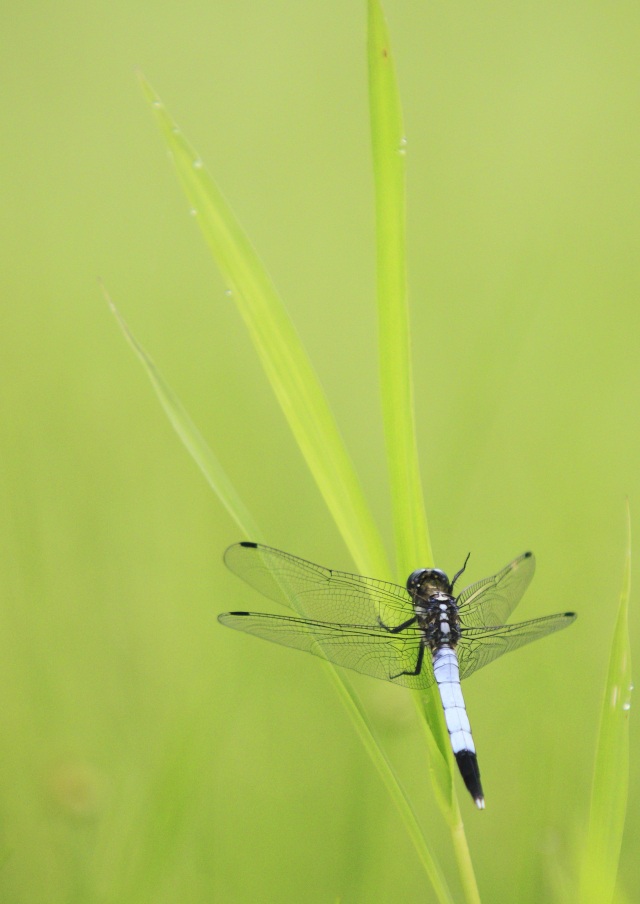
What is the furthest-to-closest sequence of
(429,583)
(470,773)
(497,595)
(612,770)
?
(497,595) → (429,583) → (470,773) → (612,770)

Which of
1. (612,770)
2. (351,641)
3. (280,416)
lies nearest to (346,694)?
(612,770)

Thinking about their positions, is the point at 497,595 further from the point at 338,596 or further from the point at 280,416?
the point at 280,416

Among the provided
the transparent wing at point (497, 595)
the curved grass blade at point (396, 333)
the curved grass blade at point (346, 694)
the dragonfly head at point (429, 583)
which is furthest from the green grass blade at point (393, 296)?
the transparent wing at point (497, 595)

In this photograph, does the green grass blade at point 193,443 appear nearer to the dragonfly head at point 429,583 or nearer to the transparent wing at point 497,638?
the dragonfly head at point 429,583

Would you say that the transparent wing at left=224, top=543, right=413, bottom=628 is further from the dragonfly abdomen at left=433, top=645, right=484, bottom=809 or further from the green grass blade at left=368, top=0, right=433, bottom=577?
the green grass blade at left=368, top=0, right=433, bottom=577

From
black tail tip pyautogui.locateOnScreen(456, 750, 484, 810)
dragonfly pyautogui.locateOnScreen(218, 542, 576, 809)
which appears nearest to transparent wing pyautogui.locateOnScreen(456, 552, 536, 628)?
dragonfly pyautogui.locateOnScreen(218, 542, 576, 809)

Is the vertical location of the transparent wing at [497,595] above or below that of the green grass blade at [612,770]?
above

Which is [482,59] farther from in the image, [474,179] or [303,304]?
[303,304]
